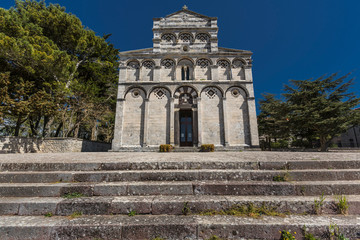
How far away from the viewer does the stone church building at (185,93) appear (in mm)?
14203

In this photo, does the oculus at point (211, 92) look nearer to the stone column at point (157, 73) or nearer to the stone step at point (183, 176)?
the stone column at point (157, 73)

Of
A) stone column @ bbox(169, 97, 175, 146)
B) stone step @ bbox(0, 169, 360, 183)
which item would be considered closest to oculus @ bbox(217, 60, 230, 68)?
stone column @ bbox(169, 97, 175, 146)

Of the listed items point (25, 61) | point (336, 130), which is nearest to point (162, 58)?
point (25, 61)

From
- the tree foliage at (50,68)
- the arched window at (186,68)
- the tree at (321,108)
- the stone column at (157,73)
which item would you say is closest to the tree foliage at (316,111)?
the tree at (321,108)

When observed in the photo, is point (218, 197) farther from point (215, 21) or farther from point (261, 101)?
point (261, 101)

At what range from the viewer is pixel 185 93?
50.4 feet

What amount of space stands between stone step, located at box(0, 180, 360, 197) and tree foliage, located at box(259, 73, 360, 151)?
556 inches

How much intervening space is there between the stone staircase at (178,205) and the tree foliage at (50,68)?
Answer: 40.1ft

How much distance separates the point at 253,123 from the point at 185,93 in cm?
691

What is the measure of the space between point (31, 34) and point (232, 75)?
63.5 ft

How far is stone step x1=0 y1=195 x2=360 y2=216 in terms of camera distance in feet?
9.58

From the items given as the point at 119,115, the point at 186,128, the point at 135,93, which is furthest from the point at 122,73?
the point at 186,128

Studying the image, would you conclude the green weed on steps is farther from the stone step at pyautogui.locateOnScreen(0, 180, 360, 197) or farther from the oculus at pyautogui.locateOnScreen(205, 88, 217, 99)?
the oculus at pyautogui.locateOnScreen(205, 88, 217, 99)

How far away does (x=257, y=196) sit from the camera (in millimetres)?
3248
